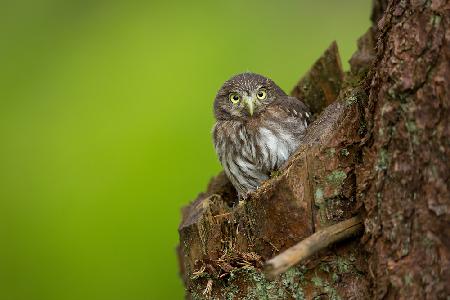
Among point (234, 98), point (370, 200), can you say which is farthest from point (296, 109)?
point (370, 200)

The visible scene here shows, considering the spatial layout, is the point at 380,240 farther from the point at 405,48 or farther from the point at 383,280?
the point at 405,48

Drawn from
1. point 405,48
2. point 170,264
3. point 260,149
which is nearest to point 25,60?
point 170,264

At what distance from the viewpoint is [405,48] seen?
2.70 metres

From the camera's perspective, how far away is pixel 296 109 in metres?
4.40

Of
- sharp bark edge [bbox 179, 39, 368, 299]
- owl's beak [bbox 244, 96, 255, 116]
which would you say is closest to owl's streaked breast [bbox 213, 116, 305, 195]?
owl's beak [bbox 244, 96, 255, 116]

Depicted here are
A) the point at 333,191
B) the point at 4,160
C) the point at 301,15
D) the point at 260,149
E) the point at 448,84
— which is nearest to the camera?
the point at 448,84

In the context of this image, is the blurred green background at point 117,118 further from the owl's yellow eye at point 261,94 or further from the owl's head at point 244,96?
the owl's yellow eye at point 261,94

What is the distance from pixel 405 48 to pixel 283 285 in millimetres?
1066

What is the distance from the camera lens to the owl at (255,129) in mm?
4211

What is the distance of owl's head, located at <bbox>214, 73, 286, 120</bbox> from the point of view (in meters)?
4.64

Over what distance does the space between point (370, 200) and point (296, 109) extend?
1711 millimetres

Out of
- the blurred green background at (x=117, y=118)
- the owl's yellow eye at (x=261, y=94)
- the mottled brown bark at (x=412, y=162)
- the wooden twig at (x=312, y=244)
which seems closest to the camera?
the wooden twig at (x=312, y=244)

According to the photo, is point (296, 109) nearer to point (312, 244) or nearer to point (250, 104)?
point (250, 104)

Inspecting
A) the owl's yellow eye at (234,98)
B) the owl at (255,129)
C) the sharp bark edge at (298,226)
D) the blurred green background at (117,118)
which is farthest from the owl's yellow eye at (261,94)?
the sharp bark edge at (298,226)
